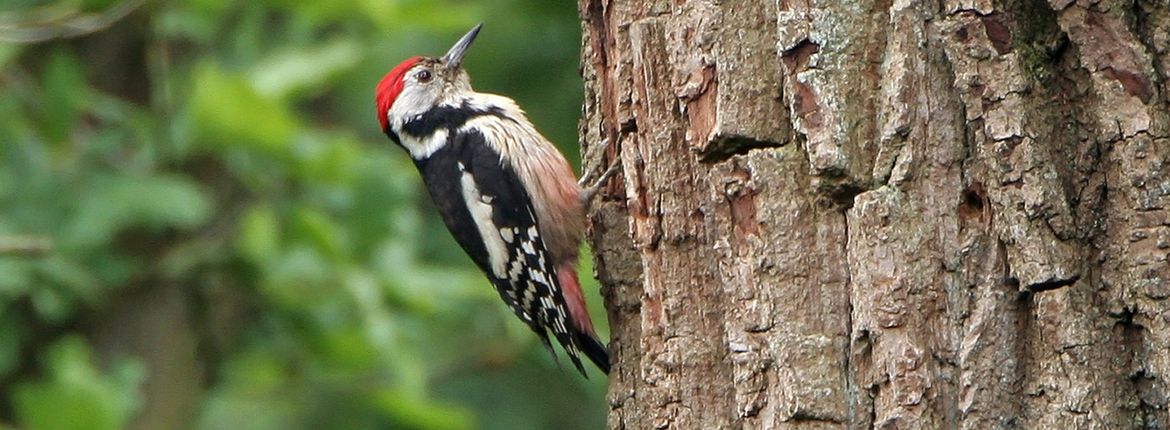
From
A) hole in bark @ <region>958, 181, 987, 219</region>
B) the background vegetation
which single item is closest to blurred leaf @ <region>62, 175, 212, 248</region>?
the background vegetation

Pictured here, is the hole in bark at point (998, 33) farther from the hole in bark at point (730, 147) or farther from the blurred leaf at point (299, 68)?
the blurred leaf at point (299, 68)

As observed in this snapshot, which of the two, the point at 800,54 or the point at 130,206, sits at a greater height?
the point at 800,54

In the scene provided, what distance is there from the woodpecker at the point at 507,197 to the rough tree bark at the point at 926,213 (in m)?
1.58

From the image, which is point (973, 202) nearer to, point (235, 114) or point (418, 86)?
point (418, 86)

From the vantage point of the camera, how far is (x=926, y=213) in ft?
8.44

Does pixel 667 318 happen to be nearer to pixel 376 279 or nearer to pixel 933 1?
pixel 933 1

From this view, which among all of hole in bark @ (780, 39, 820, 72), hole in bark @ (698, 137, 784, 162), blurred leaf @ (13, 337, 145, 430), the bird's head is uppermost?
the bird's head

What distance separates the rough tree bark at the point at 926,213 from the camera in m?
2.41

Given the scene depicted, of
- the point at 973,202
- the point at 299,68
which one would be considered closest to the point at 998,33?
the point at 973,202

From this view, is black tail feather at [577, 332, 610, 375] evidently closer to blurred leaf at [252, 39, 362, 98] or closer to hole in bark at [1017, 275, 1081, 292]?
blurred leaf at [252, 39, 362, 98]

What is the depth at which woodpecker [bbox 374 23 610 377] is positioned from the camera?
4676 millimetres

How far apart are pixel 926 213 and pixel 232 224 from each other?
4.71m

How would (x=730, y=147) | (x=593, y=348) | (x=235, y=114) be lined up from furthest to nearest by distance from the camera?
(x=235, y=114)
(x=593, y=348)
(x=730, y=147)

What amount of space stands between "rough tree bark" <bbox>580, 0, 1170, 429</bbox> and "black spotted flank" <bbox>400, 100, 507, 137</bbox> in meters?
2.30
